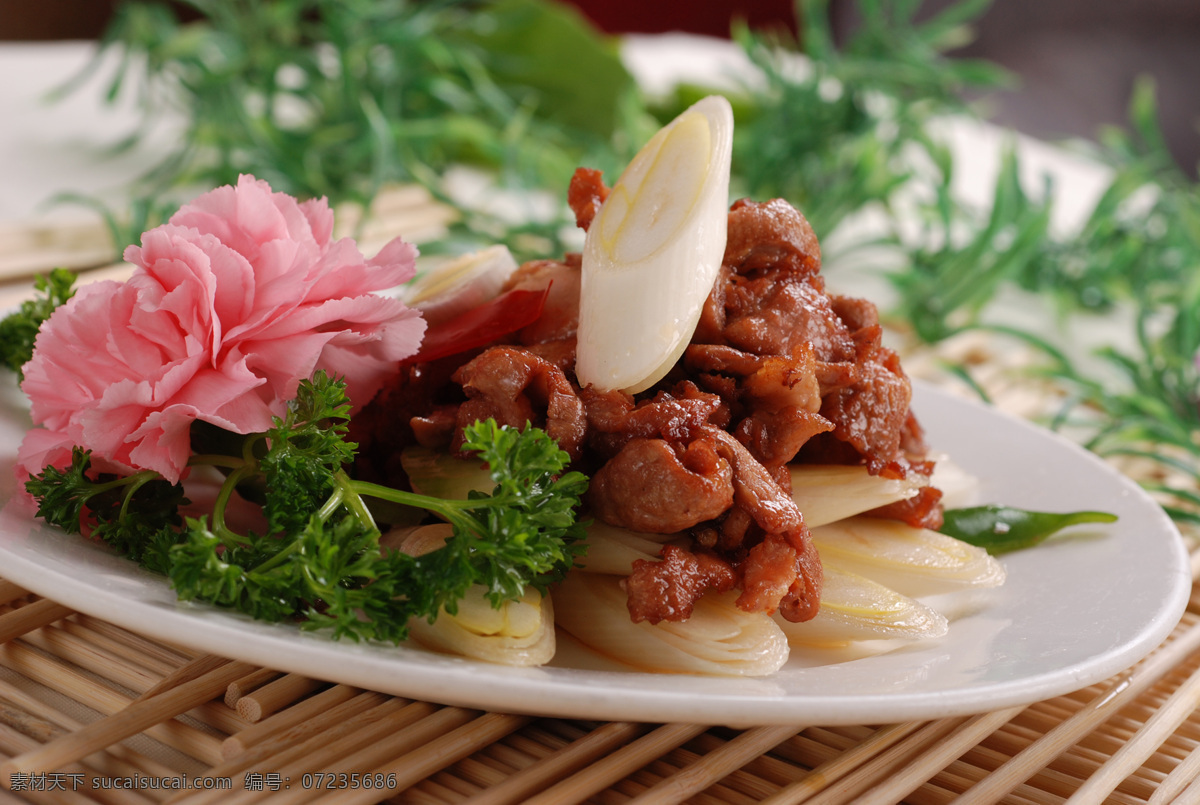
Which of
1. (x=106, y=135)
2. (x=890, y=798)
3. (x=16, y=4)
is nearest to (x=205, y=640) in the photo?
(x=890, y=798)

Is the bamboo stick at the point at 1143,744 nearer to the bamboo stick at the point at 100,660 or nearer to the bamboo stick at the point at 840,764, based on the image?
the bamboo stick at the point at 840,764

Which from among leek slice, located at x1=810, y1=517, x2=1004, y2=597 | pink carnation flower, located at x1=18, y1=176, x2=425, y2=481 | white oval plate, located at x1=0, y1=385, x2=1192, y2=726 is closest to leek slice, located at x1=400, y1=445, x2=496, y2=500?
pink carnation flower, located at x1=18, y1=176, x2=425, y2=481

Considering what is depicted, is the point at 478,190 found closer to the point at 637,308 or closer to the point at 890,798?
the point at 637,308

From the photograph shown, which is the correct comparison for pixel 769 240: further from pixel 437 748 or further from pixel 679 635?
pixel 437 748

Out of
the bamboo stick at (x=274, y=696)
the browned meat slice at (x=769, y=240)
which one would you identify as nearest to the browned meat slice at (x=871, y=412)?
the browned meat slice at (x=769, y=240)

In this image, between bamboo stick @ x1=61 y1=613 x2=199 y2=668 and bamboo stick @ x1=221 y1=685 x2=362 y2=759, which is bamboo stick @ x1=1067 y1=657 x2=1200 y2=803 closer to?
bamboo stick @ x1=221 y1=685 x2=362 y2=759
